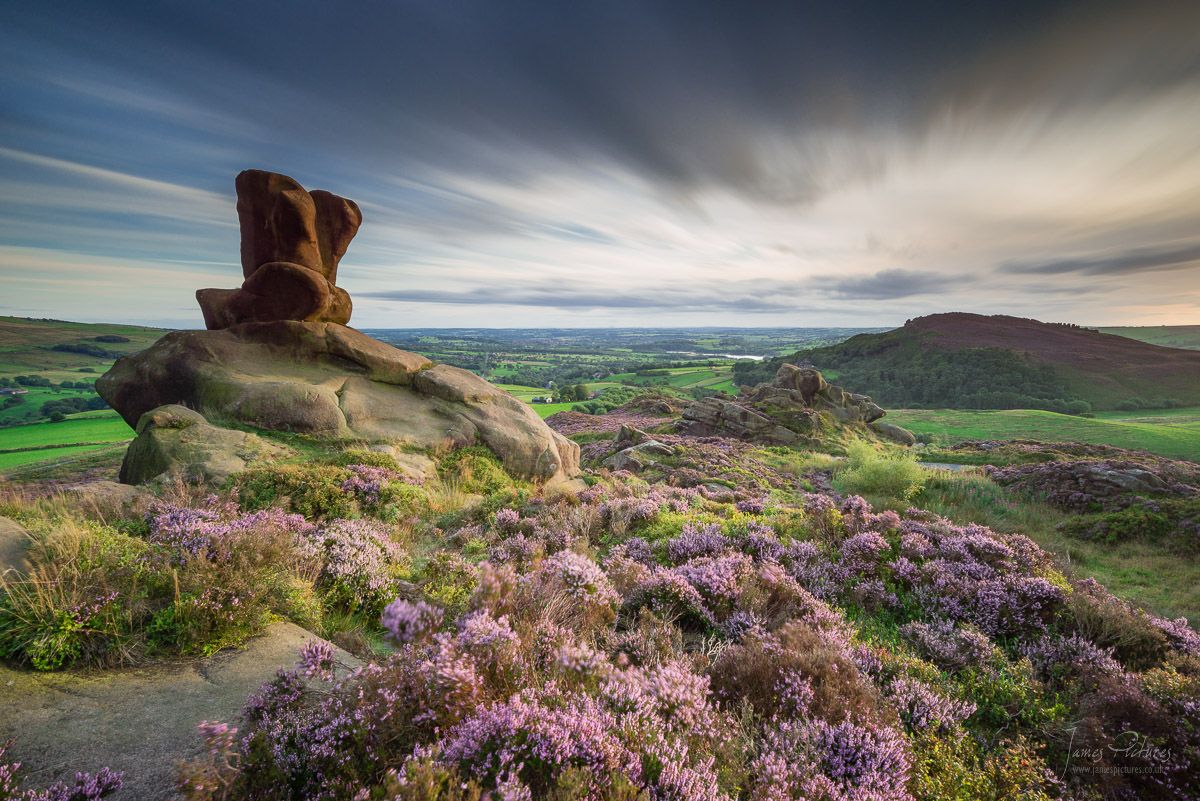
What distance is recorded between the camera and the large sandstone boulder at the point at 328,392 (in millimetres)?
14266

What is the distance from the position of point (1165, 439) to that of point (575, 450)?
54416 millimetres

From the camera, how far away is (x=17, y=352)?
109m

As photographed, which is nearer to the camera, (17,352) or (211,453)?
(211,453)

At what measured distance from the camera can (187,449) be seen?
11.1 m

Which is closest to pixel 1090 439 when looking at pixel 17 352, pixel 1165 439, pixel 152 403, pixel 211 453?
pixel 1165 439

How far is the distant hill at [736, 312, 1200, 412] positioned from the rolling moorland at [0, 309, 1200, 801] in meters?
95.5

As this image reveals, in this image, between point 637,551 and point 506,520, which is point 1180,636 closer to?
point 637,551

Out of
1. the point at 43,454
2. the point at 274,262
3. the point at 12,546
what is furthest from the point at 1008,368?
the point at 43,454

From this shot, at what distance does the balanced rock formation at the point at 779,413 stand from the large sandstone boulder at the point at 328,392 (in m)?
23.1

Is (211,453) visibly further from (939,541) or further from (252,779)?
(939,541)

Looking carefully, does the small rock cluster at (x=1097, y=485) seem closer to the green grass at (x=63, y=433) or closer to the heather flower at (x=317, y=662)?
the heather flower at (x=317, y=662)

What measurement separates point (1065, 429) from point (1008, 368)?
53.2m

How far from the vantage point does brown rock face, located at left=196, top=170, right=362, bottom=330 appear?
1745cm

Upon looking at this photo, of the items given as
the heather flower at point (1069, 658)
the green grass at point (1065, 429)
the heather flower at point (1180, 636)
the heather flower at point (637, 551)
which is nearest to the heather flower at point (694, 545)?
the heather flower at point (637, 551)
